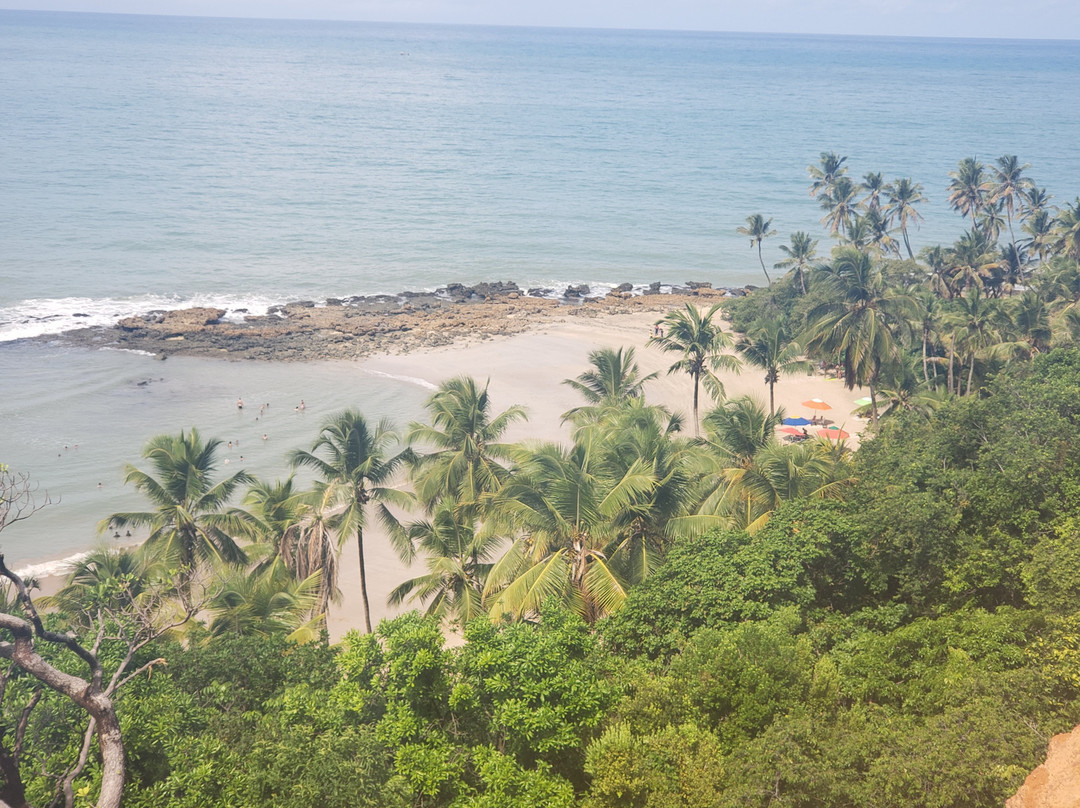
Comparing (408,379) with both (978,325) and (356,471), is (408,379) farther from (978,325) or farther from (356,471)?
(978,325)

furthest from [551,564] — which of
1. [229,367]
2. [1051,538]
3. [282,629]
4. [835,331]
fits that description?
[229,367]

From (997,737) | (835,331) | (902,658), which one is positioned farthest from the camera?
(835,331)

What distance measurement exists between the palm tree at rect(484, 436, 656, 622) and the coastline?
68.9 feet

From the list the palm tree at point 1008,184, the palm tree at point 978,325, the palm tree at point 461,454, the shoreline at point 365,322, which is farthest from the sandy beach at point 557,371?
the palm tree at point 1008,184

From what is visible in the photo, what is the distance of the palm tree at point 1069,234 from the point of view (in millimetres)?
51931

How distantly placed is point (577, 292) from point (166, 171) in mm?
59528

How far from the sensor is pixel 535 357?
5250 centimetres

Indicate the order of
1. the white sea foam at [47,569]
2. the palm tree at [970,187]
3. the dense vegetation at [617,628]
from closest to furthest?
the dense vegetation at [617,628] → the white sea foam at [47,569] → the palm tree at [970,187]

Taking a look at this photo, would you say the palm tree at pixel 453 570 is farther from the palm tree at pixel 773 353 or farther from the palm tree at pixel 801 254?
the palm tree at pixel 801 254

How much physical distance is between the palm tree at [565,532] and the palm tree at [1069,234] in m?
45.9

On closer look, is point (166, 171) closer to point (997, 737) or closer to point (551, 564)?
point (551, 564)

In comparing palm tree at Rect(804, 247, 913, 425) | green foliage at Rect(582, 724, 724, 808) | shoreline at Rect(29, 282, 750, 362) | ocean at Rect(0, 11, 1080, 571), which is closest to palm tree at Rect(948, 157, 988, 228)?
ocean at Rect(0, 11, 1080, 571)

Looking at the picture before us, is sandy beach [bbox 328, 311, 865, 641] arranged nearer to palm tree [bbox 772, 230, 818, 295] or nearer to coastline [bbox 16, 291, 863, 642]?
coastline [bbox 16, 291, 863, 642]

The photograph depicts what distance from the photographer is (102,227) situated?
2972 inches
